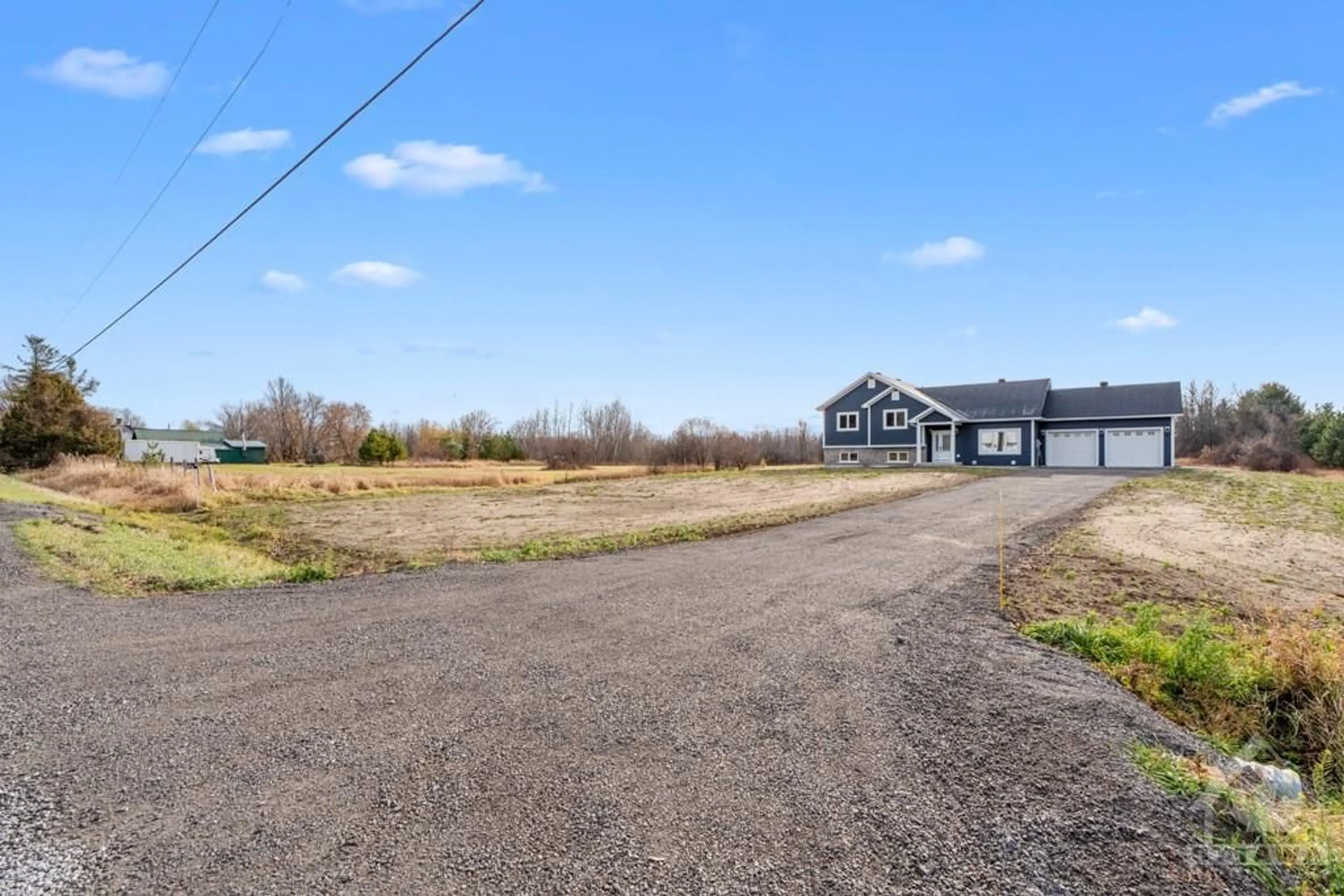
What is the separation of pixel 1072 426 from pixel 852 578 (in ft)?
112

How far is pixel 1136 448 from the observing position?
34.5 meters

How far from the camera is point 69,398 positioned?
36375 millimetres

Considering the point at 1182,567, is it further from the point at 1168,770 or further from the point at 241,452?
the point at 241,452

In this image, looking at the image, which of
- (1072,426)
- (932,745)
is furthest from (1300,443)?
(932,745)

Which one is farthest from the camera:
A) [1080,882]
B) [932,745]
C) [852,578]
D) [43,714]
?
[852,578]

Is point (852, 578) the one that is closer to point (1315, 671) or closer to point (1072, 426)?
point (1315, 671)

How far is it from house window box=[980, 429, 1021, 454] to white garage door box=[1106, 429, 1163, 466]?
4.16m

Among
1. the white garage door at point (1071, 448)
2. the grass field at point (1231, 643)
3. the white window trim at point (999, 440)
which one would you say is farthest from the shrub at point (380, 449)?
the grass field at point (1231, 643)

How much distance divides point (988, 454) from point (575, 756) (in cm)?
3819

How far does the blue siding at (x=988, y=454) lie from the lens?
3631cm

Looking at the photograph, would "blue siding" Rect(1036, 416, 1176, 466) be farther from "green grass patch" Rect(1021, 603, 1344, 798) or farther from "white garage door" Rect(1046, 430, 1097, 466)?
"green grass patch" Rect(1021, 603, 1344, 798)

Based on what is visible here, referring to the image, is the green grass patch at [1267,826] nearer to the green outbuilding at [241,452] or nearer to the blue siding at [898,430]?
the blue siding at [898,430]

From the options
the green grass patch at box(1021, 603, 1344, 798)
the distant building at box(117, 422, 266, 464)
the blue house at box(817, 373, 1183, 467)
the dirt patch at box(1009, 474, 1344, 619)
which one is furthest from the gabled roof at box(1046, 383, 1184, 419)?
the distant building at box(117, 422, 266, 464)

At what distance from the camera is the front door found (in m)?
38.7
